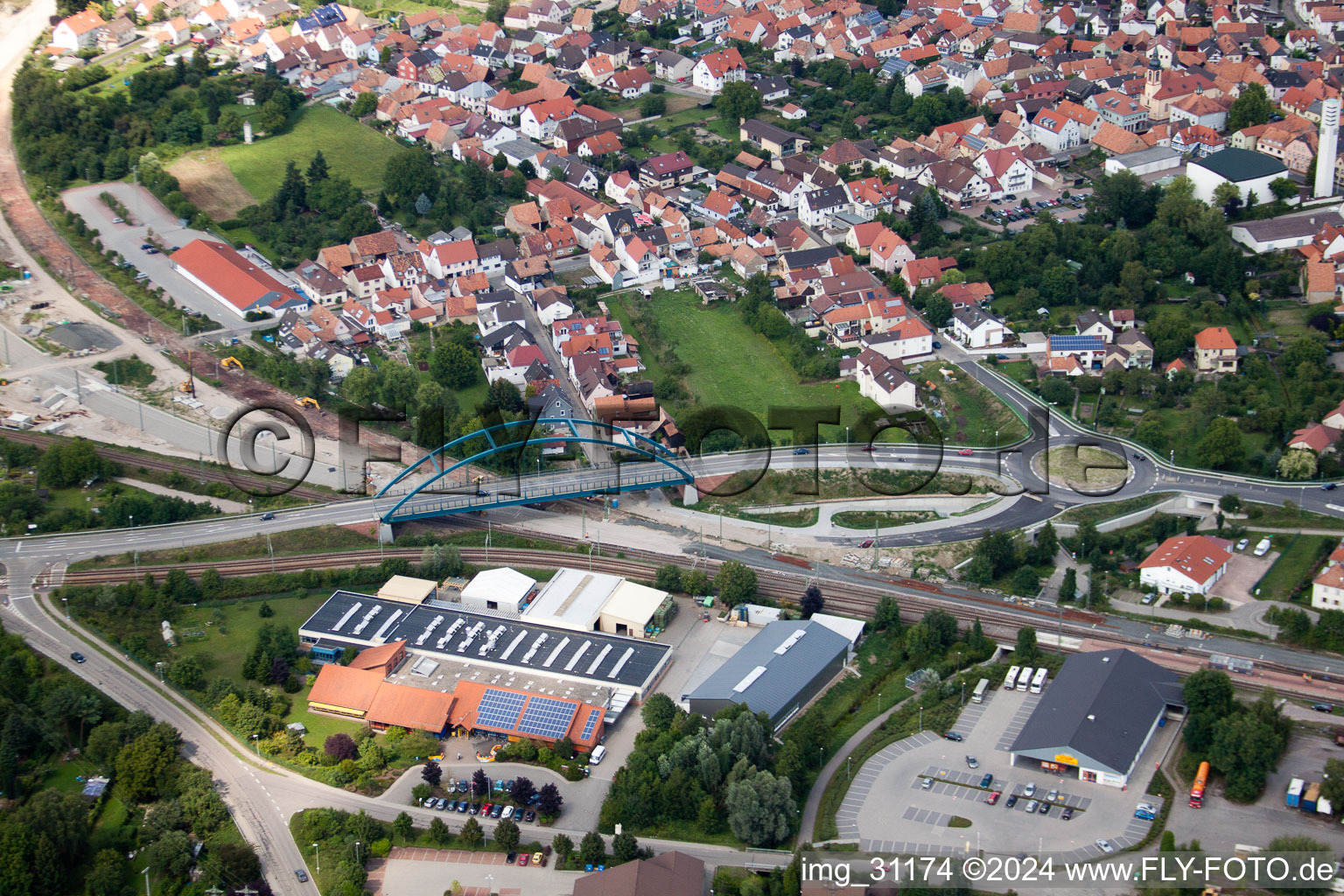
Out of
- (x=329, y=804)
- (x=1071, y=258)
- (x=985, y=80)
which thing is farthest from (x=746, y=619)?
(x=985, y=80)

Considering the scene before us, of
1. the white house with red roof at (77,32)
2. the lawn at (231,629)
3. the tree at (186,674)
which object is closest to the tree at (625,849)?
the lawn at (231,629)

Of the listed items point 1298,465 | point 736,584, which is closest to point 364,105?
point 736,584

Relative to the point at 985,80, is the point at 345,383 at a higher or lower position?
lower

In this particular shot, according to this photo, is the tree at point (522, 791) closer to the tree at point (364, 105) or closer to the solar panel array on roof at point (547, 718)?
the solar panel array on roof at point (547, 718)

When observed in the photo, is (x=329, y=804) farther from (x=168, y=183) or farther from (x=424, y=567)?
(x=168, y=183)

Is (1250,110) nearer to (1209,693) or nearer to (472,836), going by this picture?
(1209,693)

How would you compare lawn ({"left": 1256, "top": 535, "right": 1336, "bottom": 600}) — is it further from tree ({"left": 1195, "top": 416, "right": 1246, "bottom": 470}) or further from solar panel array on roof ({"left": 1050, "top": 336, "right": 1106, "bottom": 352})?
solar panel array on roof ({"left": 1050, "top": 336, "right": 1106, "bottom": 352})

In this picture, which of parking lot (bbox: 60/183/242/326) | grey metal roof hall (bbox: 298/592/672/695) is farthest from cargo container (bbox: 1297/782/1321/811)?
parking lot (bbox: 60/183/242/326)
